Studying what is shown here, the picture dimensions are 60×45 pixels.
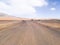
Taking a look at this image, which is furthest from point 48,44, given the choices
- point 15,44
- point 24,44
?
point 15,44

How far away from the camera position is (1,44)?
8.65m

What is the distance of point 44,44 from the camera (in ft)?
29.1

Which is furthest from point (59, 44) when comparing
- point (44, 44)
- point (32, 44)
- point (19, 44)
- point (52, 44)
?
point (19, 44)

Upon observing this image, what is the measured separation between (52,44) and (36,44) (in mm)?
1043

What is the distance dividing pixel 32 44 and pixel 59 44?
1794 millimetres

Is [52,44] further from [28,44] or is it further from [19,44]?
[19,44]

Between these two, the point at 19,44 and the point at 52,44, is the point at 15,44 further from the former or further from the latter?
the point at 52,44

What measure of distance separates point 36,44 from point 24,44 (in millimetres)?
783

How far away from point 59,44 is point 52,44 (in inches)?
19.6

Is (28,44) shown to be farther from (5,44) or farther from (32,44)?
(5,44)

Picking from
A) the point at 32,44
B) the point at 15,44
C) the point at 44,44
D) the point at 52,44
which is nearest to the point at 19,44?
the point at 15,44

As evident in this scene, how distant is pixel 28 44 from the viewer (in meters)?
8.88

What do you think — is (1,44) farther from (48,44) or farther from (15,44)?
(48,44)

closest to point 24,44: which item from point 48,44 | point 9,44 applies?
point 9,44
